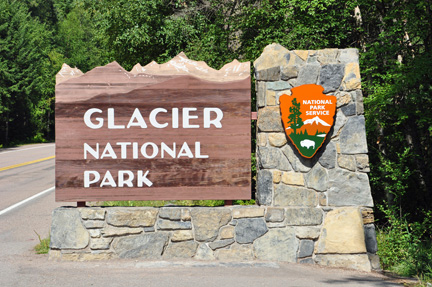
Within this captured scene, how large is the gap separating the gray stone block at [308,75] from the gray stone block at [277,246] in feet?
7.28

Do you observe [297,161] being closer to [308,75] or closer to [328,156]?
[328,156]

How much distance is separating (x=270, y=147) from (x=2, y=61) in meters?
37.8

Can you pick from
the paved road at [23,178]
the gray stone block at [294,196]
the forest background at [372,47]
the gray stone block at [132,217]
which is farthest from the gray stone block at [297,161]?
the paved road at [23,178]

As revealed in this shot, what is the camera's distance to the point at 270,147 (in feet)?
24.7

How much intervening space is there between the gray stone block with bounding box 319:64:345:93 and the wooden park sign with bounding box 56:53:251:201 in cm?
114

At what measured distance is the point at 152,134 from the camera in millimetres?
7461

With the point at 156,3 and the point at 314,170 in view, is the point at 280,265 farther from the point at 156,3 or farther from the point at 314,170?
the point at 156,3

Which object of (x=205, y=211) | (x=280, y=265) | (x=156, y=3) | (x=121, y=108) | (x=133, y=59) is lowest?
(x=280, y=265)

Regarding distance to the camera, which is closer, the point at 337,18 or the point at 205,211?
the point at 205,211

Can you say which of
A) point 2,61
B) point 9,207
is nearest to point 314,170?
point 9,207

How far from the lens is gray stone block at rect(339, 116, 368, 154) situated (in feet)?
24.6

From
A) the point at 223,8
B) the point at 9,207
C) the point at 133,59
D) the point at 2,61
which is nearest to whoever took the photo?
the point at 9,207

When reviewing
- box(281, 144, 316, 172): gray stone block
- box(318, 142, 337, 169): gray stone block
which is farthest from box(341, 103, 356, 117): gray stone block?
box(281, 144, 316, 172): gray stone block

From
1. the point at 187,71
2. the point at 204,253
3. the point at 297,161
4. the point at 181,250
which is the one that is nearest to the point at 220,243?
the point at 204,253
